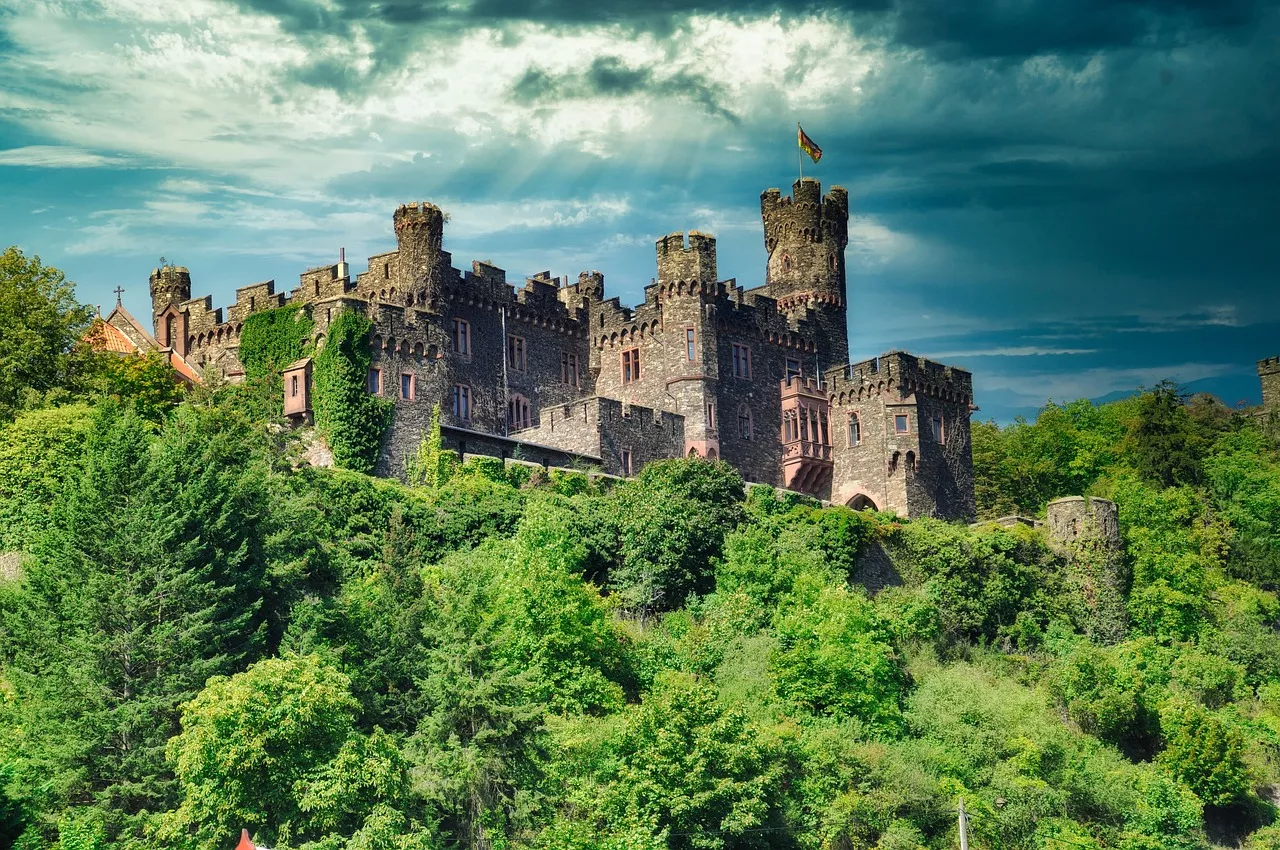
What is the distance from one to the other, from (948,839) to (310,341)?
98.2ft

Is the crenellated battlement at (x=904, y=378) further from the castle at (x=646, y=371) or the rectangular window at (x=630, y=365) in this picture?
the rectangular window at (x=630, y=365)

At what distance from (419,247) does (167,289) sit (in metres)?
11.5

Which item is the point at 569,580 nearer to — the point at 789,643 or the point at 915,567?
the point at 789,643

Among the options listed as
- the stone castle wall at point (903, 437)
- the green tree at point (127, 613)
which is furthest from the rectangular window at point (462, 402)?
the green tree at point (127, 613)

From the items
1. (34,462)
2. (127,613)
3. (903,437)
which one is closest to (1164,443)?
(903,437)

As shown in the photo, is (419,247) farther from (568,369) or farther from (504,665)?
(504,665)

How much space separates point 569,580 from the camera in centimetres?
5191

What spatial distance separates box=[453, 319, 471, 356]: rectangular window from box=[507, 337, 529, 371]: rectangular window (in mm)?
2633

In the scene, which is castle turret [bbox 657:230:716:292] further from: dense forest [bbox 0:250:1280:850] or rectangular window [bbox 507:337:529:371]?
dense forest [bbox 0:250:1280:850]

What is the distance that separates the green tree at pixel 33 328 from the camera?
197 ft

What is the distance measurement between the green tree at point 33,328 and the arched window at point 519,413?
17456mm

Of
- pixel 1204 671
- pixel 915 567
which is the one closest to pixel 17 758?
pixel 915 567

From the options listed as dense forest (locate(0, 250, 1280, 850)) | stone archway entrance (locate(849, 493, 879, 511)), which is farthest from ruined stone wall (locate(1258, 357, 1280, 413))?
stone archway entrance (locate(849, 493, 879, 511))

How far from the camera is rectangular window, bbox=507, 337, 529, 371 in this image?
74.5m
